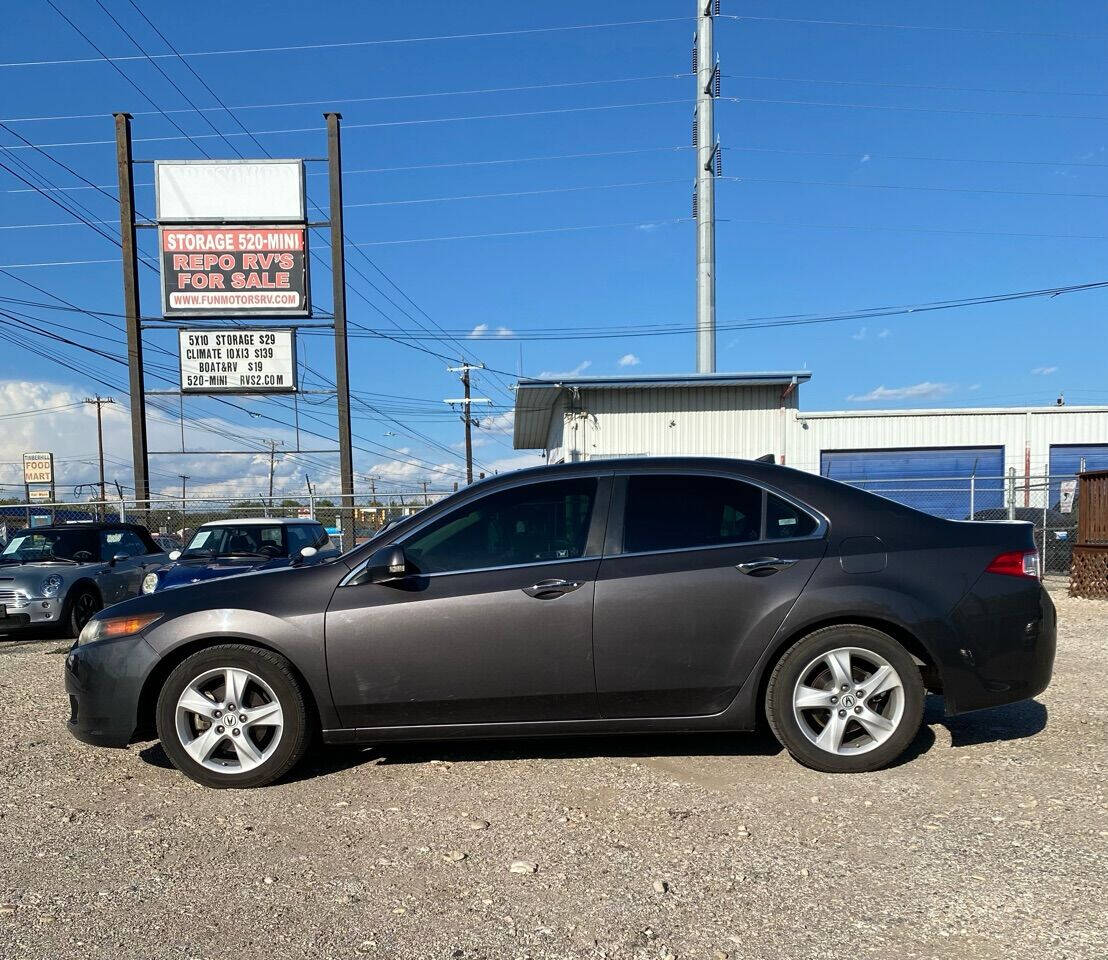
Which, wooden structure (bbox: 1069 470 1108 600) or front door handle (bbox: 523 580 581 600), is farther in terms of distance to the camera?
wooden structure (bbox: 1069 470 1108 600)

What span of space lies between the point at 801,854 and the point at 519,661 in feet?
5.06

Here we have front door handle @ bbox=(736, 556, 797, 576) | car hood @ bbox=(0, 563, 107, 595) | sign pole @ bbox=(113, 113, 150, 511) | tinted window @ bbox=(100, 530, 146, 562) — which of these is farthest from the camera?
sign pole @ bbox=(113, 113, 150, 511)

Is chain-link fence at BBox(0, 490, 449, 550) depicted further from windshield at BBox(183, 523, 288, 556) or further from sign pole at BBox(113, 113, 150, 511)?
windshield at BBox(183, 523, 288, 556)

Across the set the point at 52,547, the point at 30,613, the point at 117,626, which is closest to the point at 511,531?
the point at 117,626

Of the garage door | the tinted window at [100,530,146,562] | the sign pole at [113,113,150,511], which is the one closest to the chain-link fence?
the sign pole at [113,113,150,511]

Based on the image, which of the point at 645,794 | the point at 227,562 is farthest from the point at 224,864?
the point at 227,562

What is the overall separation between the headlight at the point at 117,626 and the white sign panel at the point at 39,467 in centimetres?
6800

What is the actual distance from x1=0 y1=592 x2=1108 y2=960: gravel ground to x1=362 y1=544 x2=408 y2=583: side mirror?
3.48 feet

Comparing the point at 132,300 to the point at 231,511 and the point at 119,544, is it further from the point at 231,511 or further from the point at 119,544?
the point at 119,544

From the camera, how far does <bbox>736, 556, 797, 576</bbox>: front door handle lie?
14.4ft

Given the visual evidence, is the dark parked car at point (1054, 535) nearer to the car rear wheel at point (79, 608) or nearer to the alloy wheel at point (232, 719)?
the car rear wheel at point (79, 608)

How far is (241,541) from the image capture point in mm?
10289

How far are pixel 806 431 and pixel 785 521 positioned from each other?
58.2 feet

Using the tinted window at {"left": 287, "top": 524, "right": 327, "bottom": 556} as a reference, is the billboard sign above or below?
above
